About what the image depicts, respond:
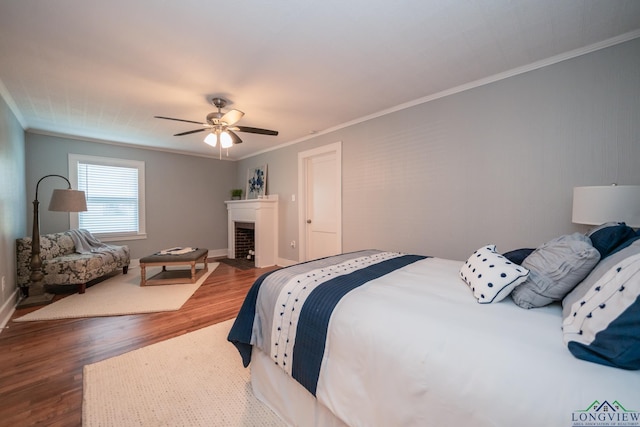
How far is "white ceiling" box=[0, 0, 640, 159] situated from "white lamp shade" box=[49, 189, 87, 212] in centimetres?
104

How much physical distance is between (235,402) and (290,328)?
2.28 ft

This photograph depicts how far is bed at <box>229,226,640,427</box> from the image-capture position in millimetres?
677

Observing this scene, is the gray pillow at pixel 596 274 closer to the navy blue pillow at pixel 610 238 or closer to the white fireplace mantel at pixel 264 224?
the navy blue pillow at pixel 610 238

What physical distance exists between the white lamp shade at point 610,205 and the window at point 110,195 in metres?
6.20

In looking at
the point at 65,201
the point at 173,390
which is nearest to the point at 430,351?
the point at 173,390

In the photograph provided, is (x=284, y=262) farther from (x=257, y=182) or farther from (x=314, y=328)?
(x=314, y=328)

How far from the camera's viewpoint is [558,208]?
2174mm

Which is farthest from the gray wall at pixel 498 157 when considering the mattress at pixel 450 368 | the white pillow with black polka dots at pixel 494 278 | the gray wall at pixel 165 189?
the gray wall at pixel 165 189

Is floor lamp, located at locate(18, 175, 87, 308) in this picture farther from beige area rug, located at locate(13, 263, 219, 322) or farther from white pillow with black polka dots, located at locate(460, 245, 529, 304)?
white pillow with black polka dots, located at locate(460, 245, 529, 304)

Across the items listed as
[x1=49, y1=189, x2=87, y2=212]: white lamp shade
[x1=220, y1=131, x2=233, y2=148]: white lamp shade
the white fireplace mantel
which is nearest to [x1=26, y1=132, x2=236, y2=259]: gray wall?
the white fireplace mantel

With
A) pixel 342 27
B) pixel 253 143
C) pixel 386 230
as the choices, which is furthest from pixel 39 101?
pixel 386 230

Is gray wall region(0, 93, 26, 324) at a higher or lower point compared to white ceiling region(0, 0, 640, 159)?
lower

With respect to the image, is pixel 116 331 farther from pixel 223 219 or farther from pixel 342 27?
pixel 223 219

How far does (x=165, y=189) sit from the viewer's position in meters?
5.30
